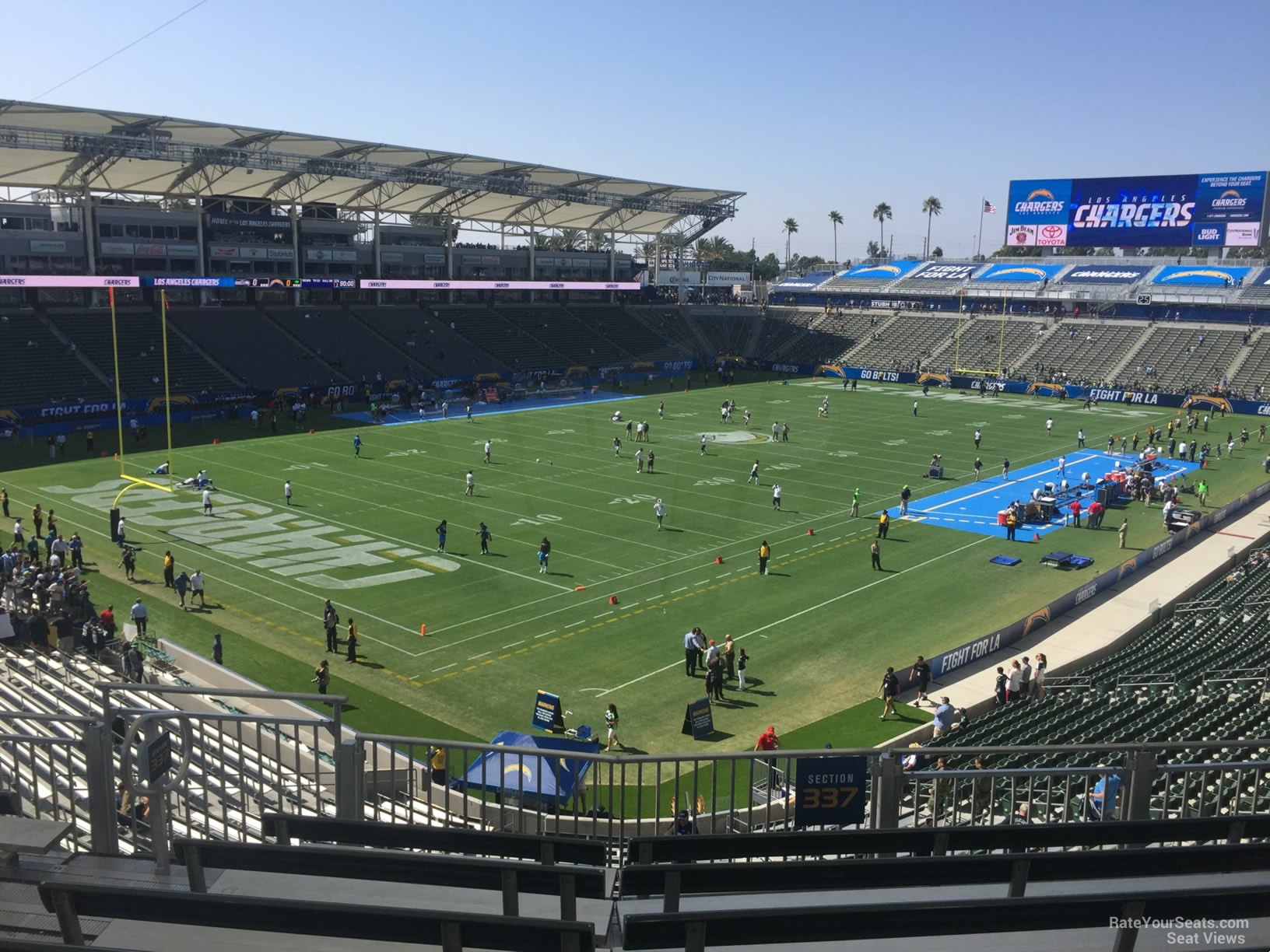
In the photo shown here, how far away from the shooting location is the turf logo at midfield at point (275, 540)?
29078 mm

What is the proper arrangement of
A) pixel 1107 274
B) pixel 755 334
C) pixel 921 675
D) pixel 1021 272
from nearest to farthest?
pixel 921 675 → pixel 1107 274 → pixel 1021 272 → pixel 755 334

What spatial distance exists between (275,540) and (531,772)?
67.9ft

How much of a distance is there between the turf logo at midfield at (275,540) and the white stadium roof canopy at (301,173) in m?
19.3

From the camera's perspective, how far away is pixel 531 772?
13688mm

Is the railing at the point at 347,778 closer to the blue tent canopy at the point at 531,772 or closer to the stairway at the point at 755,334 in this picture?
the blue tent canopy at the point at 531,772

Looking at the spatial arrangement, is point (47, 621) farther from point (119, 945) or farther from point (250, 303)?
point (250, 303)

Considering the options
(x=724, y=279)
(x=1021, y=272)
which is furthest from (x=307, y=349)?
(x=1021, y=272)

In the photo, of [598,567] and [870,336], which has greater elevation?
[870,336]

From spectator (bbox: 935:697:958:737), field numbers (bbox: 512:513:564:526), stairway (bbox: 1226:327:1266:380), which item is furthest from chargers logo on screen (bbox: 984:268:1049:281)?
spectator (bbox: 935:697:958:737)

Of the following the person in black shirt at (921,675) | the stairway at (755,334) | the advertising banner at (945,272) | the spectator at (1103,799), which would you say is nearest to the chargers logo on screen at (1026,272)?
the advertising banner at (945,272)

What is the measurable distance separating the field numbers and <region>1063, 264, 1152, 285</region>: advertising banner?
205ft

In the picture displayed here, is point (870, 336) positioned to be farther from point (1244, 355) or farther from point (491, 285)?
point (491, 285)

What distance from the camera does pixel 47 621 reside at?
21859 mm

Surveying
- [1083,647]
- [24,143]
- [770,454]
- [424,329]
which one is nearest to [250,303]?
[424,329]
